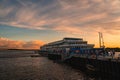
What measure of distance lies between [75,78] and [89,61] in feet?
55.2

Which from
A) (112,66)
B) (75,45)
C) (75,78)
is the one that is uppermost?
(75,45)

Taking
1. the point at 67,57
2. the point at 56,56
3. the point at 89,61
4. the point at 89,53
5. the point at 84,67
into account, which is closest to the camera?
the point at 89,61

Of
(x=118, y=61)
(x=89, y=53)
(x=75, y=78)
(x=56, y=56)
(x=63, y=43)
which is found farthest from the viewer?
(x=63, y=43)

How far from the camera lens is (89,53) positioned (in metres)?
76.9

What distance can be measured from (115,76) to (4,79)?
32008 mm

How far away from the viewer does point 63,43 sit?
13425 centimetres

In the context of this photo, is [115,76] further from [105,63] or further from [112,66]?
[105,63]

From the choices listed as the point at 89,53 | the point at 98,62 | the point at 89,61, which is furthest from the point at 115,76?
the point at 89,53

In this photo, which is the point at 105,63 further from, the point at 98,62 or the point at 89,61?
the point at 89,61

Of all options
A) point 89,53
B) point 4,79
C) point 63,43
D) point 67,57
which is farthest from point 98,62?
point 63,43

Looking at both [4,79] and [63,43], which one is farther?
[63,43]

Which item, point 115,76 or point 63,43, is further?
point 63,43

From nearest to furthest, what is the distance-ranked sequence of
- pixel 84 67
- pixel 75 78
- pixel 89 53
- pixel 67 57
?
pixel 75 78
pixel 84 67
pixel 89 53
pixel 67 57

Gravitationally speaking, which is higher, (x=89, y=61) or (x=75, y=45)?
(x=75, y=45)
